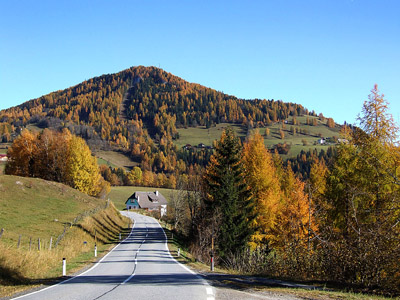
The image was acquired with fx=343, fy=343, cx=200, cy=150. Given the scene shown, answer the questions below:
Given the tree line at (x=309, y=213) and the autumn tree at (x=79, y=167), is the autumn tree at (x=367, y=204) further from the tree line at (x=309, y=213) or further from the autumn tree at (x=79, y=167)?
the autumn tree at (x=79, y=167)

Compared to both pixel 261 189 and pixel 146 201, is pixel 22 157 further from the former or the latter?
pixel 146 201

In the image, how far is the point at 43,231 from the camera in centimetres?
3269

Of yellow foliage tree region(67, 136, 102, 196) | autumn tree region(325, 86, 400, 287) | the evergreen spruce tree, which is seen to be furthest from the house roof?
autumn tree region(325, 86, 400, 287)

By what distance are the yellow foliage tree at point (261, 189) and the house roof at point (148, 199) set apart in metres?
92.5

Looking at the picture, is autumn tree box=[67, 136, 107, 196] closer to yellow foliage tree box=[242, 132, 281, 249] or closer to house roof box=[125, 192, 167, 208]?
yellow foliage tree box=[242, 132, 281, 249]

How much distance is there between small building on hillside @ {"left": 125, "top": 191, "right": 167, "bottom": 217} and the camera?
401 feet

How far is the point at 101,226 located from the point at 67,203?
282 inches

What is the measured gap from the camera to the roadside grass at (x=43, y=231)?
1586cm

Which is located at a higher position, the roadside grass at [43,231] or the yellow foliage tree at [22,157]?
the yellow foliage tree at [22,157]

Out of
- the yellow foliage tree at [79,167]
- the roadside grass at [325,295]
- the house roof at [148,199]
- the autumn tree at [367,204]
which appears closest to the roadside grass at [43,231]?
the yellow foliage tree at [79,167]

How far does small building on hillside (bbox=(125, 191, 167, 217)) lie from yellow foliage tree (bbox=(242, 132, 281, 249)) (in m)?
87.5

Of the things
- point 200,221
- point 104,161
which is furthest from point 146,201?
point 200,221

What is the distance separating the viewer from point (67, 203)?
50562 mm

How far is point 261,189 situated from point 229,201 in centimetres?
423
